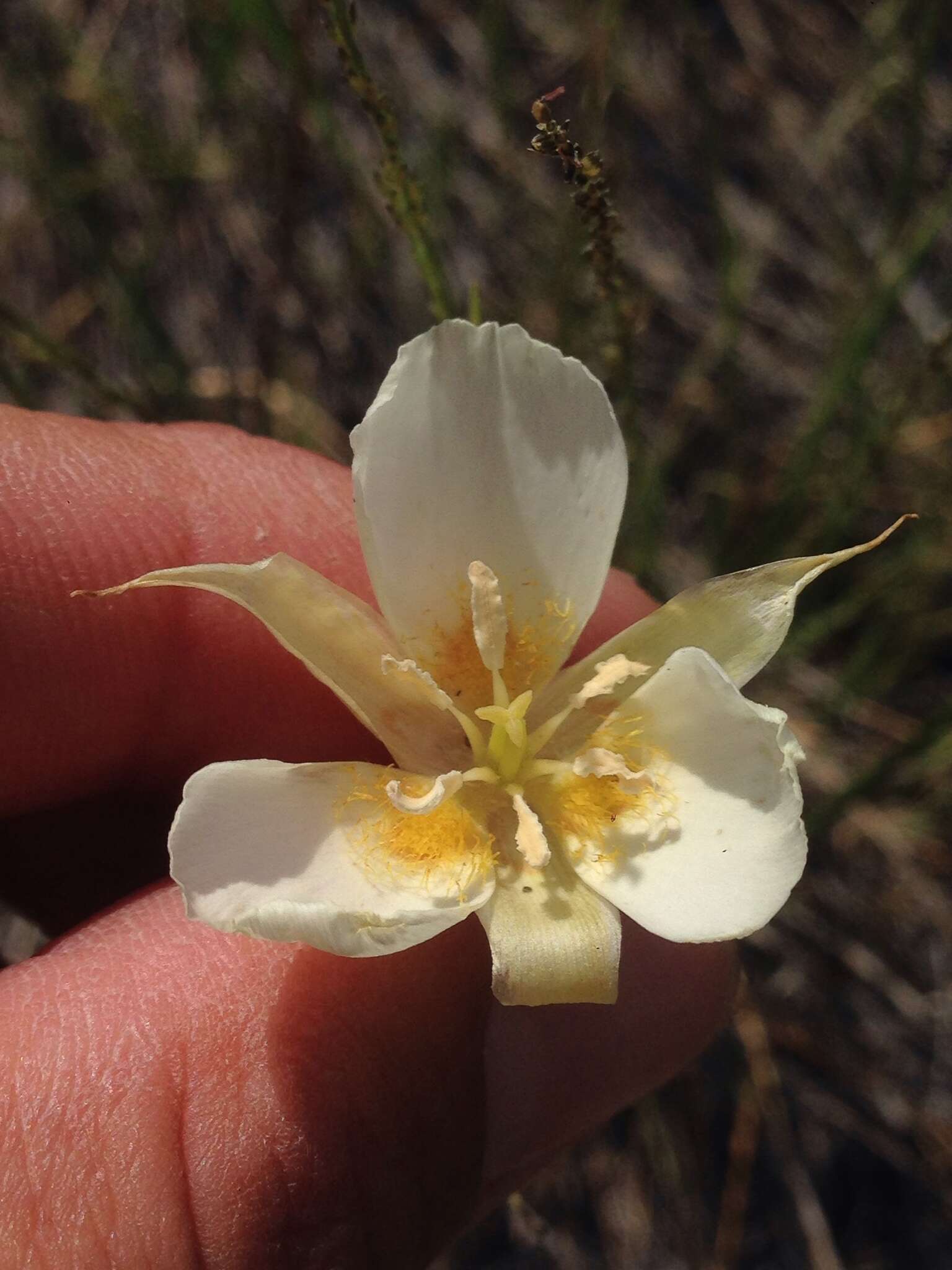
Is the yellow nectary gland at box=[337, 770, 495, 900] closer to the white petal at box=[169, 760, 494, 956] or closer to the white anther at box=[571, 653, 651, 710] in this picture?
the white petal at box=[169, 760, 494, 956]

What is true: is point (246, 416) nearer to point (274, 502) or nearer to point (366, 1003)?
point (274, 502)

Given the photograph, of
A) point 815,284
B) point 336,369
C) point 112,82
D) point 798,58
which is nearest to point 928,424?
point 815,284

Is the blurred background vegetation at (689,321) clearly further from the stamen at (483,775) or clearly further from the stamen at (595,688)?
the stamen at (483,775)

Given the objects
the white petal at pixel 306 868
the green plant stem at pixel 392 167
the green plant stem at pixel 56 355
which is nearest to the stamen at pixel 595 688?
the white petal at pixel 306 868

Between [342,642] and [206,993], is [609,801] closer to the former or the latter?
[342,642]

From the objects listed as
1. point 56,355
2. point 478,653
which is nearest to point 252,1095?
point 478,653

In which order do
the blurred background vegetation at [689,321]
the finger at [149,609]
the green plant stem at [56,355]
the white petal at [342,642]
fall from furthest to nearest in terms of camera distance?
the blurred background vegetation at [689,321]
the green plant stem at [56,355]
the finger at [149,609]
the white petal at [342,642]

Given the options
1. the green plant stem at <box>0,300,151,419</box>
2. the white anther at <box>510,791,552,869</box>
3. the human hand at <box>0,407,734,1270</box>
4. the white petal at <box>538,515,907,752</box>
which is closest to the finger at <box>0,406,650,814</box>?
the human hand at <box>0,407,734,1270</box>

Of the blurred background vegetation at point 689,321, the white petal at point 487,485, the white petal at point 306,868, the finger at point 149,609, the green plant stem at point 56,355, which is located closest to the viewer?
the white petal at point 306,868
